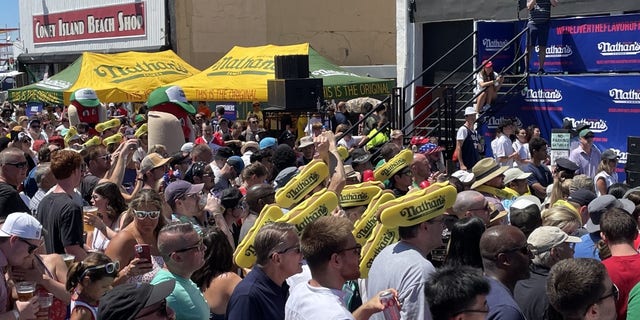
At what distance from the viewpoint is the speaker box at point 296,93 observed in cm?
1736

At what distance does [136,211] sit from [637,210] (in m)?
4.04

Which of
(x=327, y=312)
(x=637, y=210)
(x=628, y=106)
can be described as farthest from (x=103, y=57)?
(x=327, y=312)

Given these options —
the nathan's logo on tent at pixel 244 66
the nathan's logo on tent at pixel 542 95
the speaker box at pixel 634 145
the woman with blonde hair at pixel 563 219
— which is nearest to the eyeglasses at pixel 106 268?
the woman with blonde hair at pixel 563 219

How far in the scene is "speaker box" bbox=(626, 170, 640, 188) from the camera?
11.9m

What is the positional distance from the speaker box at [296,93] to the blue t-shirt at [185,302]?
41.3 feet

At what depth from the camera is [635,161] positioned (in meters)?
12.1

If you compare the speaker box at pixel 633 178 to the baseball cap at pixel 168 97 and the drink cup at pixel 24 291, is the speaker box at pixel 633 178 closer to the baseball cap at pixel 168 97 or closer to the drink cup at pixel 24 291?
the baseball cap at pixel 168 97

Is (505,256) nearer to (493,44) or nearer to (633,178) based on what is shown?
(633,178)

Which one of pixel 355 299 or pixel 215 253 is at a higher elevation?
pixel 215 253

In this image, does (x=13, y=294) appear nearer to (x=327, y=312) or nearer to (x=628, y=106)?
(x=327, y=312)

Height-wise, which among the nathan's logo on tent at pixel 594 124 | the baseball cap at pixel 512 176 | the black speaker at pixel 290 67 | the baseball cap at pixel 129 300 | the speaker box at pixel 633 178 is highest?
the black speaker at pixel 290 67

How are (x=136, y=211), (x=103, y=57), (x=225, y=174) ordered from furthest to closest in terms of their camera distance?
(x=103, y=57)
(x=225, y=174)
(x=136, y=211)

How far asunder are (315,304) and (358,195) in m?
2.61

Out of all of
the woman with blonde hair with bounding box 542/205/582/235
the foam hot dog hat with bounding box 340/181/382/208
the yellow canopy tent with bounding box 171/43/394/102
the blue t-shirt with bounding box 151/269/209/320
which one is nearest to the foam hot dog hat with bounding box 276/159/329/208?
the foam hot dog hat with bounding box 340/181/382/208
